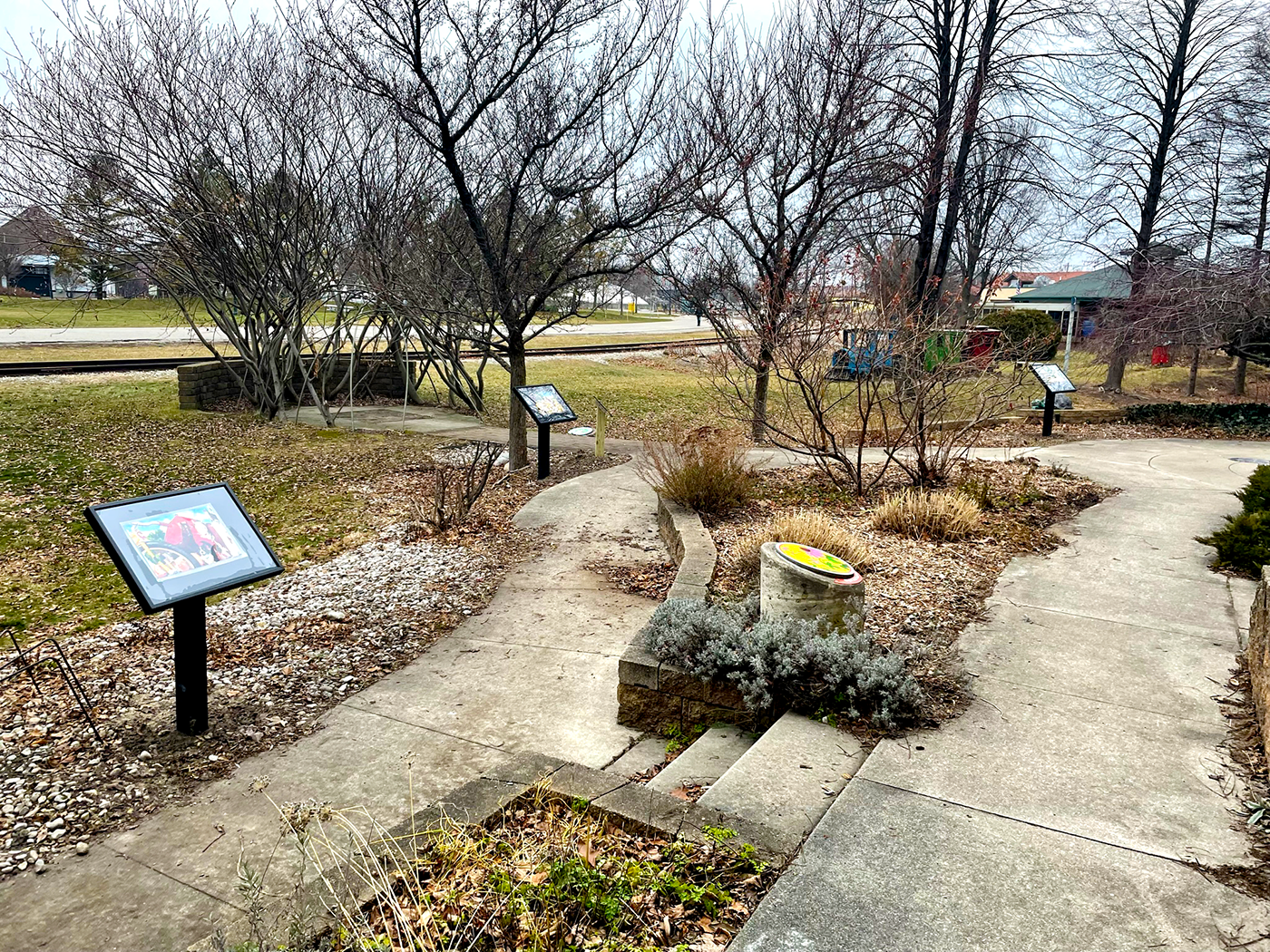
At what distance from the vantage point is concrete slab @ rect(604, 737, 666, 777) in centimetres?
445

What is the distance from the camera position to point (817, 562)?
5.07m

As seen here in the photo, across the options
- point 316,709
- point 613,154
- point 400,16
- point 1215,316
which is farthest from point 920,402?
point 1215,316

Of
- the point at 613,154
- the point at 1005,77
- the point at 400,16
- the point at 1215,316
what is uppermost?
the point at 1005,77

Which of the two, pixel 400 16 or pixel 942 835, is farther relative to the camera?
pixel 400 16

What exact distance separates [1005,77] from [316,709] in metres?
15.8

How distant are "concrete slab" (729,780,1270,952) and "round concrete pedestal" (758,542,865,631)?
1.58 metres

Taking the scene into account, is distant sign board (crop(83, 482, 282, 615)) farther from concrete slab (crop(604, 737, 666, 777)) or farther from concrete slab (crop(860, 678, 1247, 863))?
concrete slab (crop(860, 678, 1247, 863))

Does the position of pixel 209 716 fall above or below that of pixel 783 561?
below

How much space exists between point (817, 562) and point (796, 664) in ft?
2.43

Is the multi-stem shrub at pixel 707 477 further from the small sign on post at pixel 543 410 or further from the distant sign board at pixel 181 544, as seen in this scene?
the distant sign board at pixel 181 544

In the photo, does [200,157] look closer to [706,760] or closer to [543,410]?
[543,410]

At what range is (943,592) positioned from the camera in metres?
6.23

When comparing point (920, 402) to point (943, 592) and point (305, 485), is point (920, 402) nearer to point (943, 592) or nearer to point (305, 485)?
point (943, 592)

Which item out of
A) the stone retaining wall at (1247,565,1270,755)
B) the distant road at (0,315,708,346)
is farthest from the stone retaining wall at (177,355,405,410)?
the stone retaining wall at (1247,565,1270,755)
